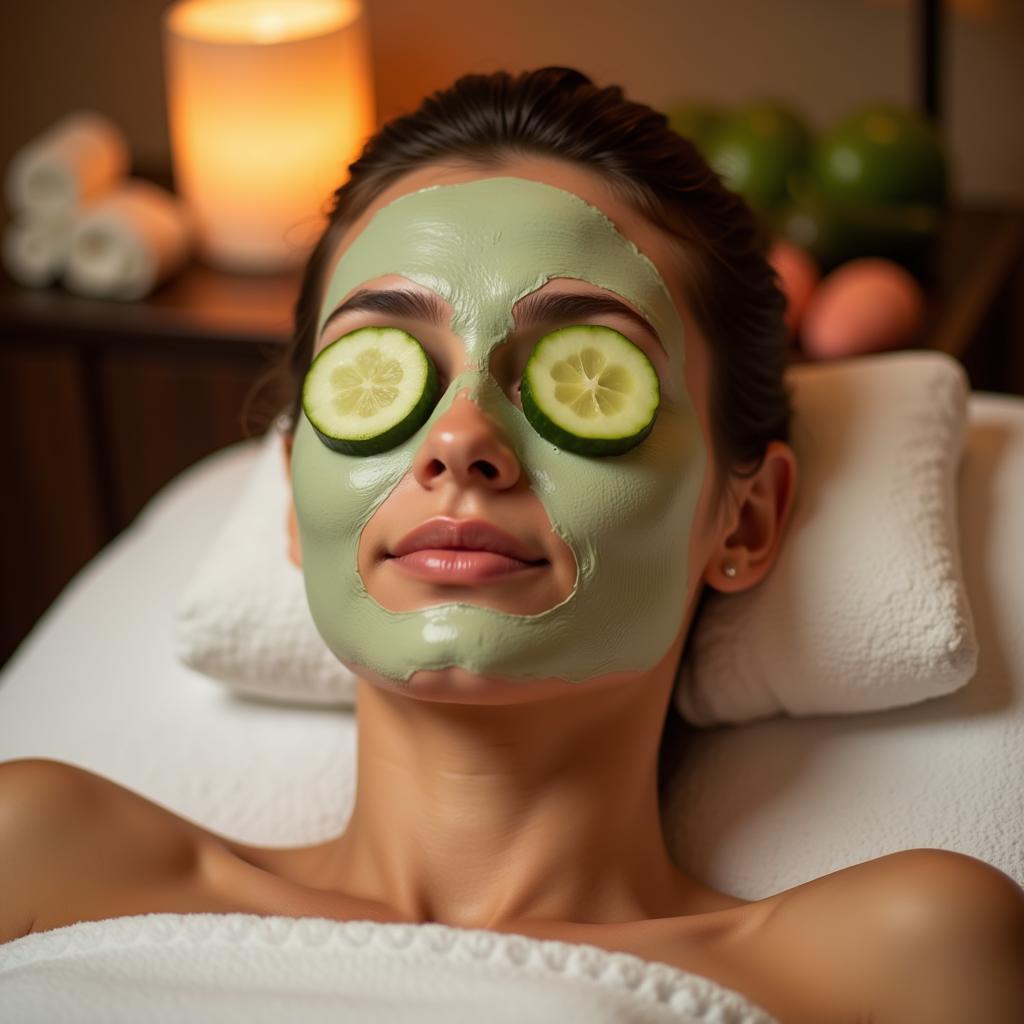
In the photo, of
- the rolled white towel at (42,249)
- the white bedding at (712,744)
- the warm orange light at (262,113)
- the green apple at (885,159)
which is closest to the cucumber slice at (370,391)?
the white bedding at (712,744)

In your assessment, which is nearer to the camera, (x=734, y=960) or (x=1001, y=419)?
(x=734, y=960)

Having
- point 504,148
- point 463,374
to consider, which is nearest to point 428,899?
point 463,374

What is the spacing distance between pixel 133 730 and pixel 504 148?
27.0 inches

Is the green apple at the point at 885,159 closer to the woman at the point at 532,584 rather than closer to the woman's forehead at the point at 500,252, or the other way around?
the woman at the point at 532,584

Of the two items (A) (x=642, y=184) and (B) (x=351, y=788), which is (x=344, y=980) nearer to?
(B) (x=351, y=788)

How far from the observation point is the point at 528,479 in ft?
3.47

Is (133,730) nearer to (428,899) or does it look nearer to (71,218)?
(428,899)

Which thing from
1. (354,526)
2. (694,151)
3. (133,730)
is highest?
(694,151)

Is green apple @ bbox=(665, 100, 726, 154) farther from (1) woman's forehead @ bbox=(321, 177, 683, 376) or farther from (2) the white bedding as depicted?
(1) woman's forehead @ bbox=(321, 177, 683, 376)

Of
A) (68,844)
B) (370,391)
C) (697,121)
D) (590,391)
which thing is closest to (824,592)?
(590,391)

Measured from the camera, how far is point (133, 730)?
4.72ft

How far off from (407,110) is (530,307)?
3.54ft

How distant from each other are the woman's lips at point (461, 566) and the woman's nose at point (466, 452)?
0.17 ft

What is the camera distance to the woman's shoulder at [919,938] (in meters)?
0.94
